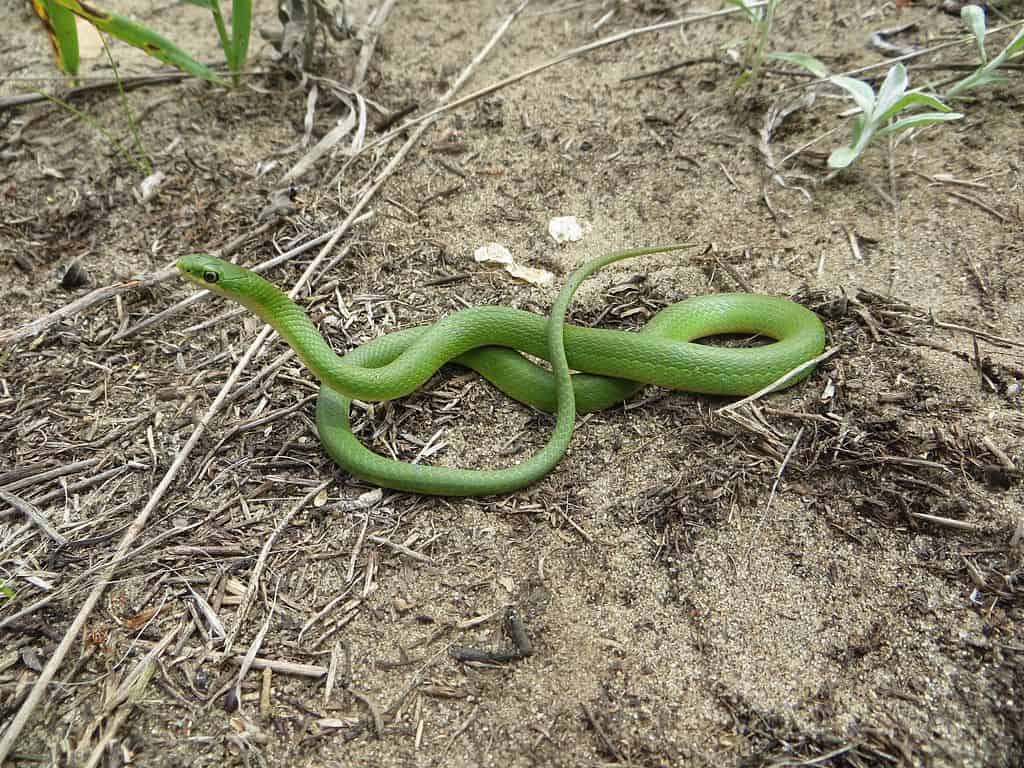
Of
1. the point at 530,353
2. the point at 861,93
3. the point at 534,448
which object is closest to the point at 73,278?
the point at 530,353

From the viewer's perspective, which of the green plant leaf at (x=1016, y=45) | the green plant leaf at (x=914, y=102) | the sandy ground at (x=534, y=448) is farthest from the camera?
the green plant leaf at (x=1016, y=45)

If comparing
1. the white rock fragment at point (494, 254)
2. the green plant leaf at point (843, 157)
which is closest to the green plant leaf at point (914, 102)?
the green plant leaf at point (843, 157)

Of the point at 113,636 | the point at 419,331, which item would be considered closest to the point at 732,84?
the point at 419,331

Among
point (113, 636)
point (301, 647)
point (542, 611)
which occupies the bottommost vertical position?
point (542, 611)

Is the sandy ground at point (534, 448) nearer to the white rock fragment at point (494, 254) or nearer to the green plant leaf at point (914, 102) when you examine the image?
the white rock fragment at point (494, 254)

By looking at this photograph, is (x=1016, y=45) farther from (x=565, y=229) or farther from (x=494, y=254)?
(x=494, y=254)

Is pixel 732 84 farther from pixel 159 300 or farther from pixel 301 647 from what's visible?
pixel 301 647

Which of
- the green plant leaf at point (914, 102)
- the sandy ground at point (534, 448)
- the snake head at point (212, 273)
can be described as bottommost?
the sandy ground at point (534, 448)
